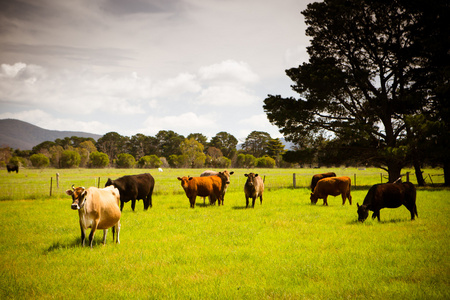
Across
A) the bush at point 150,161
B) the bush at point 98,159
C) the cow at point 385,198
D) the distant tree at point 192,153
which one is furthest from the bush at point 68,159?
the cow at point 385,198

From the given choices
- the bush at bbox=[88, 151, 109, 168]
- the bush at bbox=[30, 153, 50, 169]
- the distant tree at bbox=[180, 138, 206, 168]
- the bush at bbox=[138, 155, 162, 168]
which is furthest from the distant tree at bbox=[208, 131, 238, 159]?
the bush at bbox=[30, 153, 50, 169]

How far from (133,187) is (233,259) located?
26.1 feet

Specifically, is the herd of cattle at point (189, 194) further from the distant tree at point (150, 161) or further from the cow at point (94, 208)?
the distant tree at point (150, 161)

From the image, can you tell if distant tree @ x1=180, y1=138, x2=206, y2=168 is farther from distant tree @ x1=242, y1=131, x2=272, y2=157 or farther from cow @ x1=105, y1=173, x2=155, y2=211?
cow @ x1=105, y1=173, x2=155, y2=211

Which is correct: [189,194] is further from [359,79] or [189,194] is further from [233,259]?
[359,79]

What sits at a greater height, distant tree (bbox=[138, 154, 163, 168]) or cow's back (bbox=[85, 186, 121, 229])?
distant tree (bbox=[138, 154, 163, 168])

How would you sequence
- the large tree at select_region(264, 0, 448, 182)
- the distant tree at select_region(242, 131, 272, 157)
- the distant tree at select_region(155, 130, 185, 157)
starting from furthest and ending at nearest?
the distant tree at select_region(242, 131, 272, 157) → the distant tree at select_region(155, 130, 185, 157) → the large tree at select_region(264, 0, 448, 182)

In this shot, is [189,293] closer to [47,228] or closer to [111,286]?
[111,286]

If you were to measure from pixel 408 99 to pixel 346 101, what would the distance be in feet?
16.1

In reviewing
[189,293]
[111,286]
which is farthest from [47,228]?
[189,293]

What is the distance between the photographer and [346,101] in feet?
82.2

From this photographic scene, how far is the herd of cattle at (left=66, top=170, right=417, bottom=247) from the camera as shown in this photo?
6.98m

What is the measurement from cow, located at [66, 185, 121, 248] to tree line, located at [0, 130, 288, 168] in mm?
67874

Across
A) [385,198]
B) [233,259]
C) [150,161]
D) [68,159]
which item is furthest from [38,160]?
[385,198]
